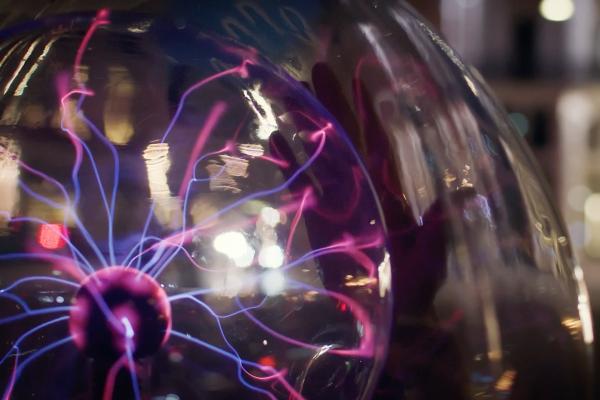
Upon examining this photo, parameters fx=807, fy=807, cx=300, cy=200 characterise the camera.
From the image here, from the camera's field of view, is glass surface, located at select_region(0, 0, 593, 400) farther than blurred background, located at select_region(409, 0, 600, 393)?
No

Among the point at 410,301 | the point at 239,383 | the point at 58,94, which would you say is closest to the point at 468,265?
the point at 410,301

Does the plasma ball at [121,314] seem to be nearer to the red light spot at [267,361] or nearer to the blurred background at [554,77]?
the red light spot at [267,361]

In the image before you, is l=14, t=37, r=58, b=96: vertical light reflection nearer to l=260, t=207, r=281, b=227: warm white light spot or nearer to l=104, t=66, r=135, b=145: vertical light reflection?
l=104, t=66, r=135, b=145: vertical light reflection

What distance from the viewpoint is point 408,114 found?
0.48 m

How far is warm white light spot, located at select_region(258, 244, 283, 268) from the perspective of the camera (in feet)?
1.40

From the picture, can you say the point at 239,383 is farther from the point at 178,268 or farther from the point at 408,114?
the point at 408,114

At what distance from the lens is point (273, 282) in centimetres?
A: 43

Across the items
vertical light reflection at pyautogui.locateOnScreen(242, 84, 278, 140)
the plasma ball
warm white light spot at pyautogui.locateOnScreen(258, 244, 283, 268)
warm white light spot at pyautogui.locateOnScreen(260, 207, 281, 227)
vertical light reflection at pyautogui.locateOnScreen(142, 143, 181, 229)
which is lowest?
the plasma ball

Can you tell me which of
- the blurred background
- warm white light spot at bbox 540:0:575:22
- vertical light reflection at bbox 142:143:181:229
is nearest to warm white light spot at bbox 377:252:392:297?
vertical light reflection at bbox 142:143:181:229

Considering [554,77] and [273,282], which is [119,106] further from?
[554,77]

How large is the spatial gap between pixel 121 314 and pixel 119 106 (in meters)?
0.11

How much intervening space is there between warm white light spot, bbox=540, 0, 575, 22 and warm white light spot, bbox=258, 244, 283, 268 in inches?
283

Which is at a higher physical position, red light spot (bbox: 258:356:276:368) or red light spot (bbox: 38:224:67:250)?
red light spot (bbox: 38:224:67:250)

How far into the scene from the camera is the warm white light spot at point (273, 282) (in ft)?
1.40
